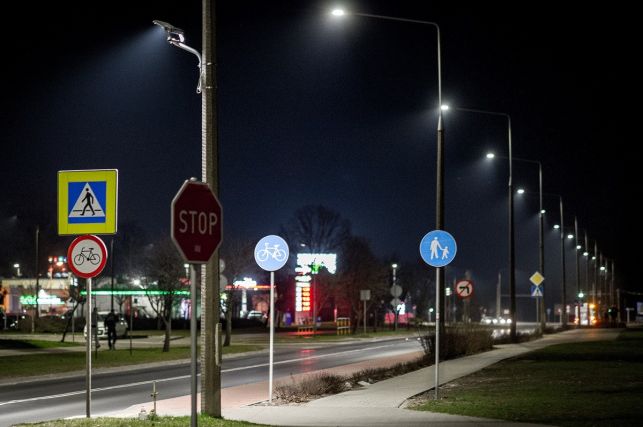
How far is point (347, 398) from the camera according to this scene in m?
17.2

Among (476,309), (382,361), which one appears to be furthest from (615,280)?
(382,361)

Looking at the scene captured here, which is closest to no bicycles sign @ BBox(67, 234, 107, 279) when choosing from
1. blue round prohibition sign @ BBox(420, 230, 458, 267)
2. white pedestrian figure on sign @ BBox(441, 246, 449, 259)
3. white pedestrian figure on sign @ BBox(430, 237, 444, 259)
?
blue round prohibition sign @ BBox(420, 230, 458, 267)

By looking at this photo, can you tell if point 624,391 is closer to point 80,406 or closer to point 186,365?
point 80,406

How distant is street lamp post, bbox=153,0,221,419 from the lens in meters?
12.9

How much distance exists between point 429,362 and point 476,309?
4136 inches

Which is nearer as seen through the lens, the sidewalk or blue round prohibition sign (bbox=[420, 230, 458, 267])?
the sidewalk

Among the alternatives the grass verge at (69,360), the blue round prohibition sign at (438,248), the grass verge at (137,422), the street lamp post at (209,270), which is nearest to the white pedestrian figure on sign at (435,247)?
the blue round prohibition sign at (438,248)

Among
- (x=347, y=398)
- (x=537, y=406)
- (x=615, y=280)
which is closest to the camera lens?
(x=537, y=406)

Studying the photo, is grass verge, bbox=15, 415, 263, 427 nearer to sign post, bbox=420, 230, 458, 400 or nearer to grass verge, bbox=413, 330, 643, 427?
grass verge, bbox=413, 330, 643, 427

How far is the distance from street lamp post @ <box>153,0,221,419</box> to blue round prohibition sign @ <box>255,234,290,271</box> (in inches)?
131

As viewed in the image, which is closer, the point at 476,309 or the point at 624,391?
the point at 624,391

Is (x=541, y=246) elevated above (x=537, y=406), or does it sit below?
above

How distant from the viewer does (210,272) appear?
43.1ft

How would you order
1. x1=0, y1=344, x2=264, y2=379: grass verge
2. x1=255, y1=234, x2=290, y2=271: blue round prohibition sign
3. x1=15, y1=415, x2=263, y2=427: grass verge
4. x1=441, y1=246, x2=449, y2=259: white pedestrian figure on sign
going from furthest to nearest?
1. x1=0, y1=344, x2=264, y2=379: grass verge
2. x1=441, y1=246, x2=449, y2=259: white pedestrian figure on sign
3. x1=255, y1=234, x2=290, y2=271: blue round prohibition sign
4. x1=15, y1=415, x2=263, y2=427: grass verge
